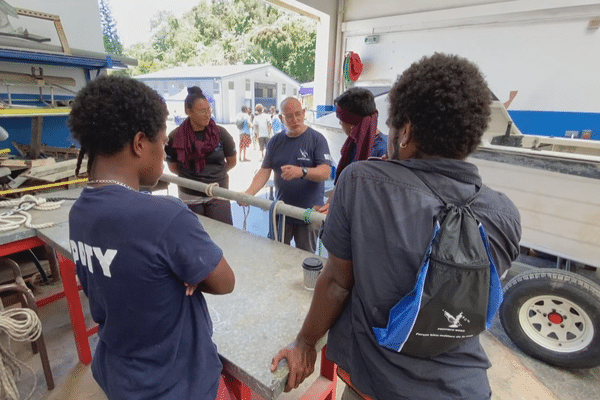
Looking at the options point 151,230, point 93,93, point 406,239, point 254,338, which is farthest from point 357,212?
point 93,93

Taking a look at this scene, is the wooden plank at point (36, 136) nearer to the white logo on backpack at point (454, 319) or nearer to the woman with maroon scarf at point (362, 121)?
the woman with maroon scarf at point (362, 121)

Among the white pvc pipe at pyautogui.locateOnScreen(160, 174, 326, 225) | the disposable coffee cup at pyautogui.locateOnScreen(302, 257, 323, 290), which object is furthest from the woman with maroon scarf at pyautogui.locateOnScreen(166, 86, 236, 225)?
the disposable coffee cup at pyautogui.locateOnScreen(302, 257, 323, 290)

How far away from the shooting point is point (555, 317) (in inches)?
Answer: 94.7

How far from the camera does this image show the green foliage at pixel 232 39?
22.4 m

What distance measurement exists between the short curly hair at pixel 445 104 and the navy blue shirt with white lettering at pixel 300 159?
1.93m

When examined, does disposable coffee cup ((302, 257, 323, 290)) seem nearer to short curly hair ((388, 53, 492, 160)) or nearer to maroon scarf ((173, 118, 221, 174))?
short curly hair ((388, 53, 492, 160))

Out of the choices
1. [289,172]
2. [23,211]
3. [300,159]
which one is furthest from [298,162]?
[23,211]

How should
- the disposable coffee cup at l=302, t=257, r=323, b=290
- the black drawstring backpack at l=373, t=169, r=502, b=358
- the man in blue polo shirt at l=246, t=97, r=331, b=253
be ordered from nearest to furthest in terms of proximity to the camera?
the black drawstring backpack at l=373, t=169, r=502, b=358 → the disposable coffee cup at l=302, t=257, r=323, b=290 → the man in blue polo shirt at l=246, t=97, r=331, b=253

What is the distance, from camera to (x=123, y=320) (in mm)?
869

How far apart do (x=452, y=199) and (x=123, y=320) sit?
90 centimetres

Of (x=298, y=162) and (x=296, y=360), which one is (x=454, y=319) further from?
(x=298, y=162)

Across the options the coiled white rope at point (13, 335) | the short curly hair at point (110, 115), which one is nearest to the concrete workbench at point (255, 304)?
the coiled white rope at point (13, 335)

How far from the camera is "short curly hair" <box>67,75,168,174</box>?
32.4 inches

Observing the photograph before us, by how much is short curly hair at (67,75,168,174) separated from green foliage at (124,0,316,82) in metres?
22.3
